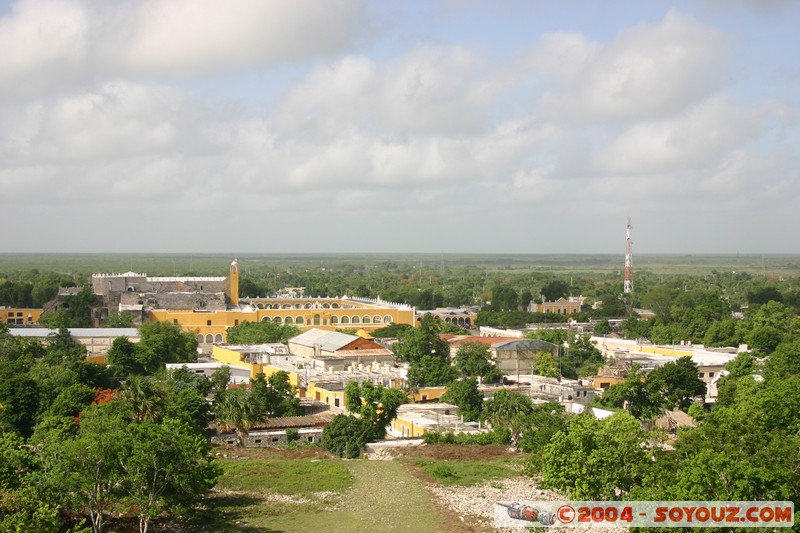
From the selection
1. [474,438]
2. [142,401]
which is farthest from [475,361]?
[142,401]

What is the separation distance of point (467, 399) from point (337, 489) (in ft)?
34.7

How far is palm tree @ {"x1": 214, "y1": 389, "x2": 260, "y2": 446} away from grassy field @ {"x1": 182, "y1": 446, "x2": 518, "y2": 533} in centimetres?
101

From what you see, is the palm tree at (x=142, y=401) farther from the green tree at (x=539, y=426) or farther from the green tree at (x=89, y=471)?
the green tree at (x=539, y=426)

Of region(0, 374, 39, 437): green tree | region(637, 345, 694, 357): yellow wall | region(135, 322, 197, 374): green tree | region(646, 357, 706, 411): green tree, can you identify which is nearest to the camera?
region(0, 374, 39, 437): green tree

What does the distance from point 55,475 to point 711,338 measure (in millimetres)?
42540

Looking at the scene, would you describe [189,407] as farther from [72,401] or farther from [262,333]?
[262,333]

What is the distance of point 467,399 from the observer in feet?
115

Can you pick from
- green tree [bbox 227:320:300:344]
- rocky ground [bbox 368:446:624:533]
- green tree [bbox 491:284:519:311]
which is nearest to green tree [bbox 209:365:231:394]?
rocky ground [bbox 368:446:624:533]

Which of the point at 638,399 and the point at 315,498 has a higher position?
the point at 638,399

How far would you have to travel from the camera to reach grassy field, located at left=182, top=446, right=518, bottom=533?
2262 cm

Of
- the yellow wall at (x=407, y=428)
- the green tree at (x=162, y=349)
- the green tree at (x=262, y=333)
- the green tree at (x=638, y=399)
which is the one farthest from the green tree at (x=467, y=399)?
the green tree at (x=262, y=333)

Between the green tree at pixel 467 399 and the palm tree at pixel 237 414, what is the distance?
7334mm

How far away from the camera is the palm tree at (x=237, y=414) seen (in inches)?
1236

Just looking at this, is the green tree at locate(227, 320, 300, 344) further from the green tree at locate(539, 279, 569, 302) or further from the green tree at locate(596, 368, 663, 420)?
the green tree at locate(539, 279, 569, 302)
